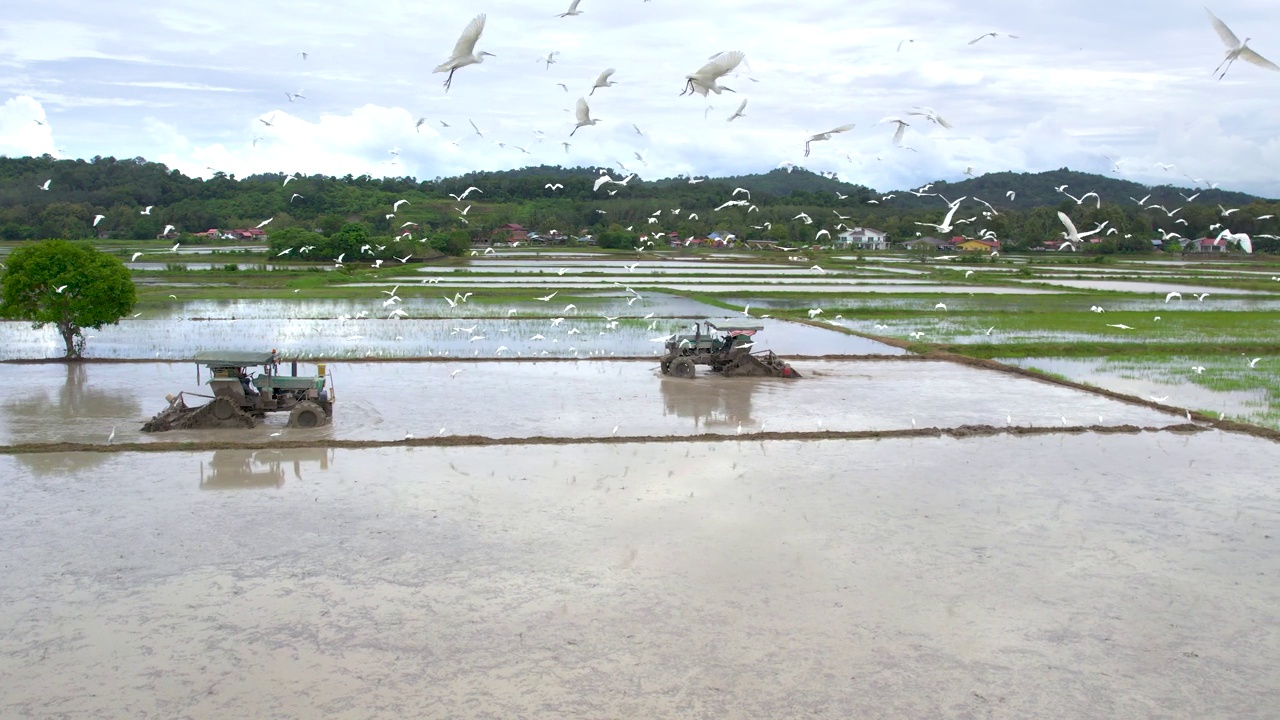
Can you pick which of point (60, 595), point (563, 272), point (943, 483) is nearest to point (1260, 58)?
point (943, 483)

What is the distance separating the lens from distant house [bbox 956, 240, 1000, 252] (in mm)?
64588

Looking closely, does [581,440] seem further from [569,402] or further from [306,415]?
[306,415]

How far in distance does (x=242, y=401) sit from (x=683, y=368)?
25.1ft

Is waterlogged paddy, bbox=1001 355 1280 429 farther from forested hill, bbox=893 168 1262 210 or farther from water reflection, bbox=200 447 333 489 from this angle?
forested hill, bbox=893 168 1262 210

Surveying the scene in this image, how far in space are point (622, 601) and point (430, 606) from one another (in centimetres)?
140

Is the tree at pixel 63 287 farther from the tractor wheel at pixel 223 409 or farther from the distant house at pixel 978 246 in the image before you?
the distant house at pixel 978 246

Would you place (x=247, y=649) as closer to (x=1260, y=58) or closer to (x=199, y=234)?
(x=1260, y=58)

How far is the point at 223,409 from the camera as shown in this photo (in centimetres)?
1232

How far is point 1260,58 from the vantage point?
24.9 ft

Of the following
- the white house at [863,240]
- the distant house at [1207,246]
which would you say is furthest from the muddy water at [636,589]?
the white house at [863,240]

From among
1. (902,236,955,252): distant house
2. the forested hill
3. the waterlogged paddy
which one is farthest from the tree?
the forested hill

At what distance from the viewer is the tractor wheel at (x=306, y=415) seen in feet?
40.5

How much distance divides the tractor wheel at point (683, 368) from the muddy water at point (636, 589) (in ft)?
20.2

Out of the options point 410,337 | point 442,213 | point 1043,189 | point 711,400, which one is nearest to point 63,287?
point 410,337
